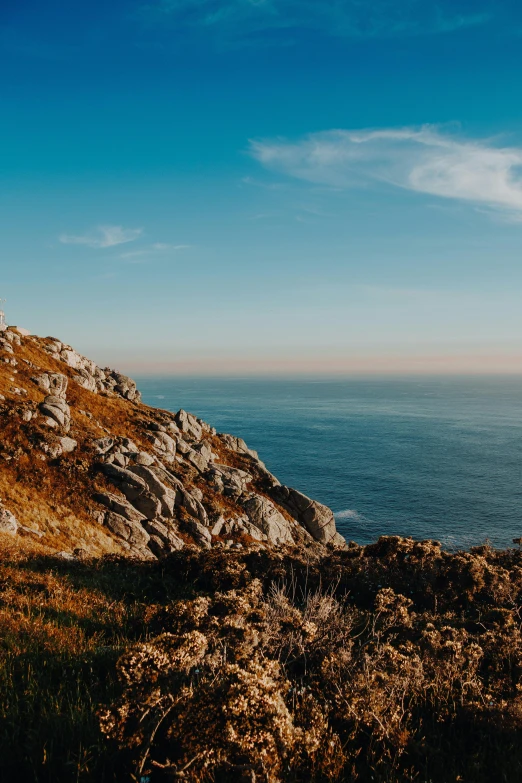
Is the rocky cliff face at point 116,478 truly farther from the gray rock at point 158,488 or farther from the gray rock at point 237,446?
the gray rock at point 237,446

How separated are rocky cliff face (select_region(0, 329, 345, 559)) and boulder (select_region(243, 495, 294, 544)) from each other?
124 mm

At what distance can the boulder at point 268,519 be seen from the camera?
41.5 meters

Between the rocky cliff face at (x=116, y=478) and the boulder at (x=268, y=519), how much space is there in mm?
124

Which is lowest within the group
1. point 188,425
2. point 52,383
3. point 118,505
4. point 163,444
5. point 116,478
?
point 118,505

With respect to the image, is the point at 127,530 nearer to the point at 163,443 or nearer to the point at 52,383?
the point at 163,443

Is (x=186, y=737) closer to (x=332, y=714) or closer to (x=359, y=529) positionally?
(x=332, y=714)

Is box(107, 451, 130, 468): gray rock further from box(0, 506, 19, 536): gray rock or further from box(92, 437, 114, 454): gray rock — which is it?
box(0, 506, 19, 536): gray rock

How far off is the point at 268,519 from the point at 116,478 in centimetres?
1698

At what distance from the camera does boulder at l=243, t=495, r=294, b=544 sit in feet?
136

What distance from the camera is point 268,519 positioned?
42531 millimetres

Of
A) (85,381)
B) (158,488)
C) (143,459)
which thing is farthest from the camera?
(85,381)

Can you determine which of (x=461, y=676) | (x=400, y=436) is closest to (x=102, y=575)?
(x=461, y=676)

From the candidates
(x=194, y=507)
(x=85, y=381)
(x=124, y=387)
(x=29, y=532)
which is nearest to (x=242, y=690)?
(x=29, y=532)

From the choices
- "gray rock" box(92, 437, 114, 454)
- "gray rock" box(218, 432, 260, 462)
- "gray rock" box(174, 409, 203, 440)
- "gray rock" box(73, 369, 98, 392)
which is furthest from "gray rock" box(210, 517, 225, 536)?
"gray rock" box(73, 369, 98, 392)
